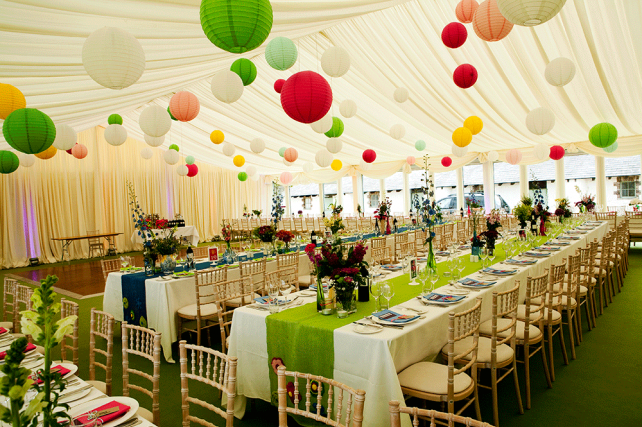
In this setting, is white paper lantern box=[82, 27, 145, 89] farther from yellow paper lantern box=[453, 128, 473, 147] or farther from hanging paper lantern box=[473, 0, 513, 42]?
yellow paper lantern box=[453, 128, 473, 147]

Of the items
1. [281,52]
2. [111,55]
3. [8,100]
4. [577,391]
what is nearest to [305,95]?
[281,52]

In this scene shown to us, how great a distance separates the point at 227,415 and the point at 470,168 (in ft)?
46.8

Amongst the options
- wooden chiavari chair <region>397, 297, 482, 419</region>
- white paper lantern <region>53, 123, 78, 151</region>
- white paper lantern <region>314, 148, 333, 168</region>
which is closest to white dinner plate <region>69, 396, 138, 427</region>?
wooden chiavari chair <region>397, 297, 482, 419</region>

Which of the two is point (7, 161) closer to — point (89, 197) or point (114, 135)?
point (114, 135)

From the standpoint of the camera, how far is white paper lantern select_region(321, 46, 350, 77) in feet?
16.9

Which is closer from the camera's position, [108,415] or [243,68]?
[108,415]

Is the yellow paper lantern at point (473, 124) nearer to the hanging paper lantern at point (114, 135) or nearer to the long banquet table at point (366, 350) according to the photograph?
the long banquet table at point (366, 350)

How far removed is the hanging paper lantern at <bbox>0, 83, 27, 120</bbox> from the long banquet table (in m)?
3.35

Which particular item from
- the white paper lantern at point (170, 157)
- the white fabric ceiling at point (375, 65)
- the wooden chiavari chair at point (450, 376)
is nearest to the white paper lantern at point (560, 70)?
the white fabric ceiling at point (375, 65)

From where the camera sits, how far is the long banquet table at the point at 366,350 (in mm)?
2229

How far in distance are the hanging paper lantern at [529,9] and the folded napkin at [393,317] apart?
2033 mm

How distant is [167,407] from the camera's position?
317cm

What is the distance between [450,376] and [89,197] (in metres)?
14.2

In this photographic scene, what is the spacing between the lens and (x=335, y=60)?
16.9 ft
